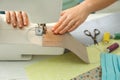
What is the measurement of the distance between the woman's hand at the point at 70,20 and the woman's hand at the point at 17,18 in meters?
0.12

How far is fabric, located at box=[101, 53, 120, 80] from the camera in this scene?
878 mm

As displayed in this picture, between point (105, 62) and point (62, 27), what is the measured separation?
0.22 metres

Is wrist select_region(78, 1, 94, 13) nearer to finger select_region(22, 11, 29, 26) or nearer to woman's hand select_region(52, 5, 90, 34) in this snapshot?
woman's hand select_region(52, 5, 90, 34)

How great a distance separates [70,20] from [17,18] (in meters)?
0.21

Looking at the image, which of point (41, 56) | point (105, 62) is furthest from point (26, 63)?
point (105, 62)

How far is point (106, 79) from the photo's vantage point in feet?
2.86

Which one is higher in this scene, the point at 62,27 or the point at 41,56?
the point at 62,27

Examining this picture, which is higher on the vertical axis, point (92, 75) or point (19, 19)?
point (19, 19)

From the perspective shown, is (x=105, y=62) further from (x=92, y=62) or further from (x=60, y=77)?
(x=60, y=77)

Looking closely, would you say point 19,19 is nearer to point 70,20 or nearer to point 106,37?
point 70,20

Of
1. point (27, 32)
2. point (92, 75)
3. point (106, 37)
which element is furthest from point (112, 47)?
point (27, 32)

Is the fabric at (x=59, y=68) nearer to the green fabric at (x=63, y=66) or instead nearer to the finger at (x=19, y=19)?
the green fabric at (x=63, y=66)

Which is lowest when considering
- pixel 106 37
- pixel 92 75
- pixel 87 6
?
pixel 92 75

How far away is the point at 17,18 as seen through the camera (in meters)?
0.96
